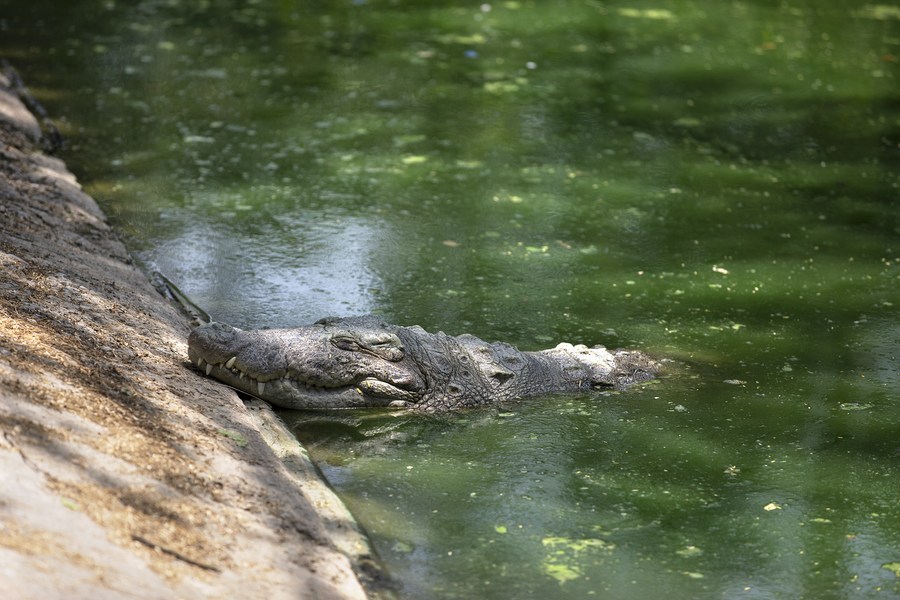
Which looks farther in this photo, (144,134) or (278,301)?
(144,134)

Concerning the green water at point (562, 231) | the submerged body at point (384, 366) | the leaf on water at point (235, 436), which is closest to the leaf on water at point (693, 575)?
the green water at point (562, 231)

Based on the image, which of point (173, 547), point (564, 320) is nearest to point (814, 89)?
point (564, 320)

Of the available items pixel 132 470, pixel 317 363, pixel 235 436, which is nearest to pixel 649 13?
pixel 317 363

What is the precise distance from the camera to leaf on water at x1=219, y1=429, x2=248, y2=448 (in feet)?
14.9

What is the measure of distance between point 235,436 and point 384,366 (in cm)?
97

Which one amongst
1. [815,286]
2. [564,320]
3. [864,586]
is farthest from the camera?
[815,286]

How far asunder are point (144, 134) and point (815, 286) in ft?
16.3

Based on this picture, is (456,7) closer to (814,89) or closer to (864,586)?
(814,89)

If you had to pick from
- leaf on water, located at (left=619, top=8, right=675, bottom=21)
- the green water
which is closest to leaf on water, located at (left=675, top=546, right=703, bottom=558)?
the green water

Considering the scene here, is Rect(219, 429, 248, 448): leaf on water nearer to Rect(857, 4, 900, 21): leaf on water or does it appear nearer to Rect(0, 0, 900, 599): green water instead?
Rect(0, 0, 900, 599): green water

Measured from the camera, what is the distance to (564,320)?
247 inches

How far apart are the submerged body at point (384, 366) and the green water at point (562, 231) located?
0.45 feet

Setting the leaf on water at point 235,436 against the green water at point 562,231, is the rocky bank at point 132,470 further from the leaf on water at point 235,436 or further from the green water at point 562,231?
the green water at point 562,231

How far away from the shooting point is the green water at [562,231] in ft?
14.4
